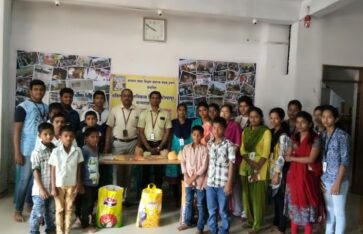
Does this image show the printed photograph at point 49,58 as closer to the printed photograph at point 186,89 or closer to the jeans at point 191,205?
the printed photograph at point 186,89

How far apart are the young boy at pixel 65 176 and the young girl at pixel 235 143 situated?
1.58m

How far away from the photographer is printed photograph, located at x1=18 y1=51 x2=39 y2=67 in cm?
462

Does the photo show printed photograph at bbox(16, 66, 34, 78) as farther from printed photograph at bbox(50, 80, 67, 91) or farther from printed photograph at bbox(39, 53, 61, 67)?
printed photograph at bbox(50, 80, 67, 91)

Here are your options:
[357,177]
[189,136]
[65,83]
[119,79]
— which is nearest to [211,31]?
[119,79]

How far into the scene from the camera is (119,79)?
490 centimetres

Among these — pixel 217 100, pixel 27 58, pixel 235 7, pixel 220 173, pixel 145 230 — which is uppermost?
pixel 235 7

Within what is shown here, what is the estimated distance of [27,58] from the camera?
183 inches

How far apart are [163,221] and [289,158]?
155cm

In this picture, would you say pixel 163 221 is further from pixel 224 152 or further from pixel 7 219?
pixel 7 219

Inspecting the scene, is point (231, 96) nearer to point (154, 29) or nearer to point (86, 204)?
point (154, 29)

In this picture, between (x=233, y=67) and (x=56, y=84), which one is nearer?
(x=56, y=84)

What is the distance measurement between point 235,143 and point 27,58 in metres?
3.13

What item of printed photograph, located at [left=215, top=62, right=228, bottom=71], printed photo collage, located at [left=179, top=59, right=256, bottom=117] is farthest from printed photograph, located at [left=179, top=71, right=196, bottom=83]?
printed photograph, located at [left=215, top=62, right=228, bottom=71]

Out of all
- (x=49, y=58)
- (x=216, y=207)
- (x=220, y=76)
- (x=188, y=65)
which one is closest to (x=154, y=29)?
(x=188, y=65)
